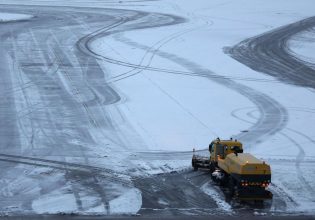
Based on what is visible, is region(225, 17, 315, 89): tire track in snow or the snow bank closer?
region(225, 17, 315, 89): tire track in snow

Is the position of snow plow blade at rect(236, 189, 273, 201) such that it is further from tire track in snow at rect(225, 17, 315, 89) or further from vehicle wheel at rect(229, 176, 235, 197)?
tire track in snow at rect(225, 17, 315, 89)

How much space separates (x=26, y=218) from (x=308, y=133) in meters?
19.1

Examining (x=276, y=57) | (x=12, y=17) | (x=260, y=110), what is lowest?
(x=260, y=110)

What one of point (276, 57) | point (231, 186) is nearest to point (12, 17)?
point (276, 57)

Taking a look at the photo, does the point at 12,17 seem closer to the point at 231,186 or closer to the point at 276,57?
the point at 276,57

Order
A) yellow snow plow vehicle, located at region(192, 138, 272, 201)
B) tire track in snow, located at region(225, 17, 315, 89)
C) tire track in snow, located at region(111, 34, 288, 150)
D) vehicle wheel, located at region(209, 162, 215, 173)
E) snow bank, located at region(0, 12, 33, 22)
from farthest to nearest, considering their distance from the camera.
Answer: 1. snow bank, located at region(0, 12, 33, 22)
2. tire track in snow, located at region(225, 17, 315, 89)
3. tire track in snow, located at region(111, 34, 288, 150)
4. vehicle wheel, located at region(209, 162, 215, 173)
5. yellow snow plow vehicle, located at region(192, 138, 272, 201)

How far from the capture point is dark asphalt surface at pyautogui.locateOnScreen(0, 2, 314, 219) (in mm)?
→ 22938

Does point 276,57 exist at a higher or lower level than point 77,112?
higher

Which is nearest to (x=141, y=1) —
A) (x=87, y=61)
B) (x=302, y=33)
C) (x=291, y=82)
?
(x=302, y=33)

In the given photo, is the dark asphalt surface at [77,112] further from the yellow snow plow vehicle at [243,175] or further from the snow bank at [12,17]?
the snow bank at [12,17]

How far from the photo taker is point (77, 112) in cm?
3709

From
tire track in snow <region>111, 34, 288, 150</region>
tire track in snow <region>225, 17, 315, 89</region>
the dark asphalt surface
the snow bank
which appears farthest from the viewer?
the snow bank

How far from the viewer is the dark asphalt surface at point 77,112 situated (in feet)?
75.3

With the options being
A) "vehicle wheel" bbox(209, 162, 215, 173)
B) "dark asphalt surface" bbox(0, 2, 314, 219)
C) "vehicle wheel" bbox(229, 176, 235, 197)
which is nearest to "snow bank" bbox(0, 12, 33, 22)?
"dark asphalt surface" bbox(0, 2, 314, 219)
